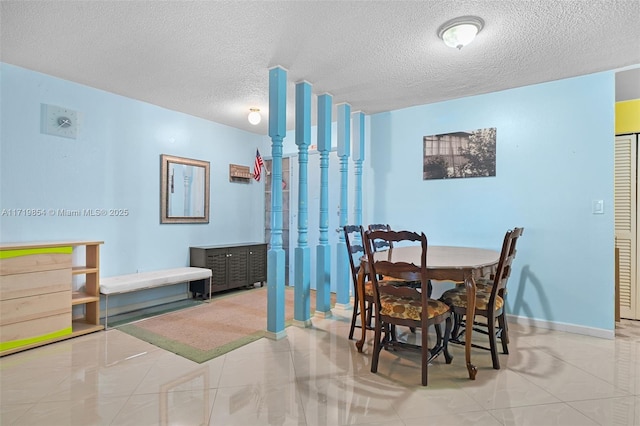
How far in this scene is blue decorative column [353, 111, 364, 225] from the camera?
4336 mm

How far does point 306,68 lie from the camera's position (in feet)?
10.1

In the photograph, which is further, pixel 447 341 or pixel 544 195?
pixel 544 195

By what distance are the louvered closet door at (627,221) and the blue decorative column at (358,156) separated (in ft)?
9.10

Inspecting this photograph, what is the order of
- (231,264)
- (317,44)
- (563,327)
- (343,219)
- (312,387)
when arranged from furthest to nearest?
(231,264) < (343,219) < (563,327) < (317,44) < (312,387)

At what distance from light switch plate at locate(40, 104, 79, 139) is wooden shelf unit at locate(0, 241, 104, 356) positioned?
119cm

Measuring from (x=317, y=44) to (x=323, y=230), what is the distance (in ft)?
6.12

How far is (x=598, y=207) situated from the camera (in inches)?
123

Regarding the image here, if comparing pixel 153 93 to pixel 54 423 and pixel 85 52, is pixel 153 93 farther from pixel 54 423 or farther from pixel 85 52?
pixel 54 423

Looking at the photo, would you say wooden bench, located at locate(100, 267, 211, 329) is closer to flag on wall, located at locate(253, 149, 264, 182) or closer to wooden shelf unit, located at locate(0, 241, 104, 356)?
wooden shelf unit, located at locate(0, 241, 104, 356)

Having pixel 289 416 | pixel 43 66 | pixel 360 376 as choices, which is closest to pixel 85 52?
pixel 43 66

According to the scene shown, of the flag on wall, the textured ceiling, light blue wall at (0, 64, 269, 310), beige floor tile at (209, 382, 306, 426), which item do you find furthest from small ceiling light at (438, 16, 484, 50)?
light blue wall at (0, 64, 269, 310)

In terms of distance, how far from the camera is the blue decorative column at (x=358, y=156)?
4336 millimetres

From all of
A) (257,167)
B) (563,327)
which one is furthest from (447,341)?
(257,167)

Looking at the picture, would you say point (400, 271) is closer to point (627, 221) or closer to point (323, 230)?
point (323, 230)
